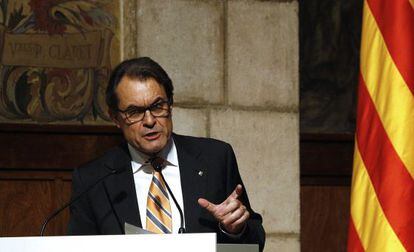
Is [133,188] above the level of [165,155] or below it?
below

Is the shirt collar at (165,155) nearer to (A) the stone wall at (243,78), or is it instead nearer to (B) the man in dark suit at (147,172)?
(B) the man in dark suit at (147,172)

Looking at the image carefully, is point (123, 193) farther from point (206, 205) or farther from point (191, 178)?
point (206, 205)

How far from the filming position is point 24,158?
7340 mm

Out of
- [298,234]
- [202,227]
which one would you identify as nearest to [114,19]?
[298,234]

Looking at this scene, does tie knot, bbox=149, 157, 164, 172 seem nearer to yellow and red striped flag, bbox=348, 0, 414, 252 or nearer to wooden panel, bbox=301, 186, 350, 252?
yellow and red striped flag, bbox=348, 0, 414, 252

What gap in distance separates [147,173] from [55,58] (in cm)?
196

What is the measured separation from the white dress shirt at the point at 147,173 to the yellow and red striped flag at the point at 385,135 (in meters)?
1.04

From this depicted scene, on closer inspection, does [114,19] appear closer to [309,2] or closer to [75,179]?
[309,2]

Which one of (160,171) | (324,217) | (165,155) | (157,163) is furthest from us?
(324,217)

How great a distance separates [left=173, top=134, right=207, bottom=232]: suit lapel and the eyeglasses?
0.86 ft

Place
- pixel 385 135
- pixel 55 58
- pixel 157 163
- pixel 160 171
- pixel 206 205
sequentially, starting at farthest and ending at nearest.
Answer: pixel 55 58 → pixel 385 135 → pixel 157 163 → pixel 160 171 → pixel 206 205

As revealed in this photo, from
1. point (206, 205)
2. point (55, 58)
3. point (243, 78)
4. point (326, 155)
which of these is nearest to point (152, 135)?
point (206, 205)

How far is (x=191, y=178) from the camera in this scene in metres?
5.41

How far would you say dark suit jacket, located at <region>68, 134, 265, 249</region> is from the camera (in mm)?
5301
